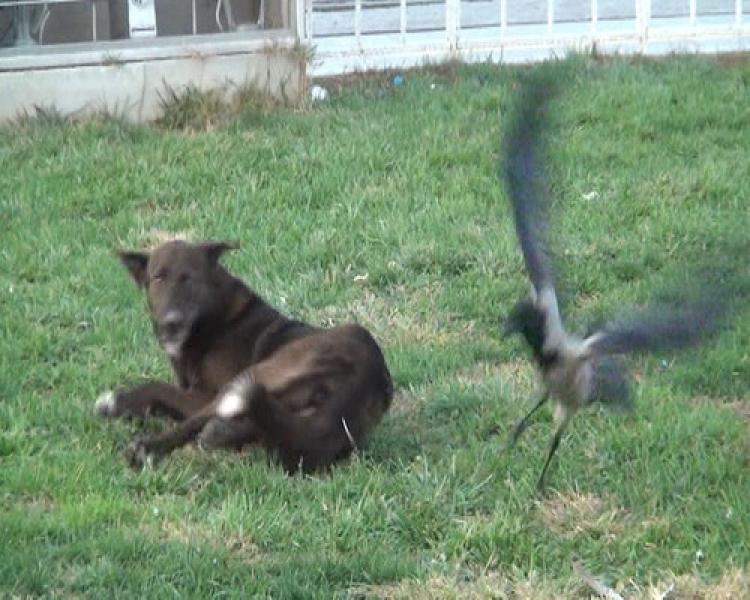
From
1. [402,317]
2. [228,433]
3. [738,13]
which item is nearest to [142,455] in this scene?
[228,433]

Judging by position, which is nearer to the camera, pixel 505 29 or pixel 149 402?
pixel 149 402

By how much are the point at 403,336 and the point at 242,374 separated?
3.74ft

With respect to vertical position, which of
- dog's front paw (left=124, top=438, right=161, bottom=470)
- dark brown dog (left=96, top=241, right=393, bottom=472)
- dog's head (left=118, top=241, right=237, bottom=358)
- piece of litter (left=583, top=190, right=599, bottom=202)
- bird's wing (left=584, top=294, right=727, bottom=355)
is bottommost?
dog's front paw (left=124, top=438, right=161, bottom=470)

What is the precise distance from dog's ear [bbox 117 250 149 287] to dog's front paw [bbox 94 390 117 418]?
1.50 feet

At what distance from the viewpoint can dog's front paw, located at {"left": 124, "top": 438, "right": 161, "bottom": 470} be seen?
5.73 meters

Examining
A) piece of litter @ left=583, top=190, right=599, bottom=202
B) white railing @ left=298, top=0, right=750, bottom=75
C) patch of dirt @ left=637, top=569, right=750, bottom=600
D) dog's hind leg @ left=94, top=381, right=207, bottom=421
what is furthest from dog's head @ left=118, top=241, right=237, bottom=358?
white railing @ left=298, top=0, right=750, bottom=75

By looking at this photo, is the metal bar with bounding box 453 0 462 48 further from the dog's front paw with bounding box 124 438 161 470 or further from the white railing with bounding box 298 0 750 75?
the dog's front paw with bounding box 124 438 161 470

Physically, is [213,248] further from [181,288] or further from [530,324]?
[530,324]

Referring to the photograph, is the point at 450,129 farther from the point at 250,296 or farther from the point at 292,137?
the point at 250,296

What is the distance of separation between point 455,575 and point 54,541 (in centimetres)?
116

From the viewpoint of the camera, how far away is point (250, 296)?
6395 mm

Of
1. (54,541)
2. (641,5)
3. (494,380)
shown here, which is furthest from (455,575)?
(641,5)

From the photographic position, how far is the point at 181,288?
6.18 meters

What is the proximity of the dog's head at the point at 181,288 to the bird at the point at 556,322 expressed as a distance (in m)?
1.27
